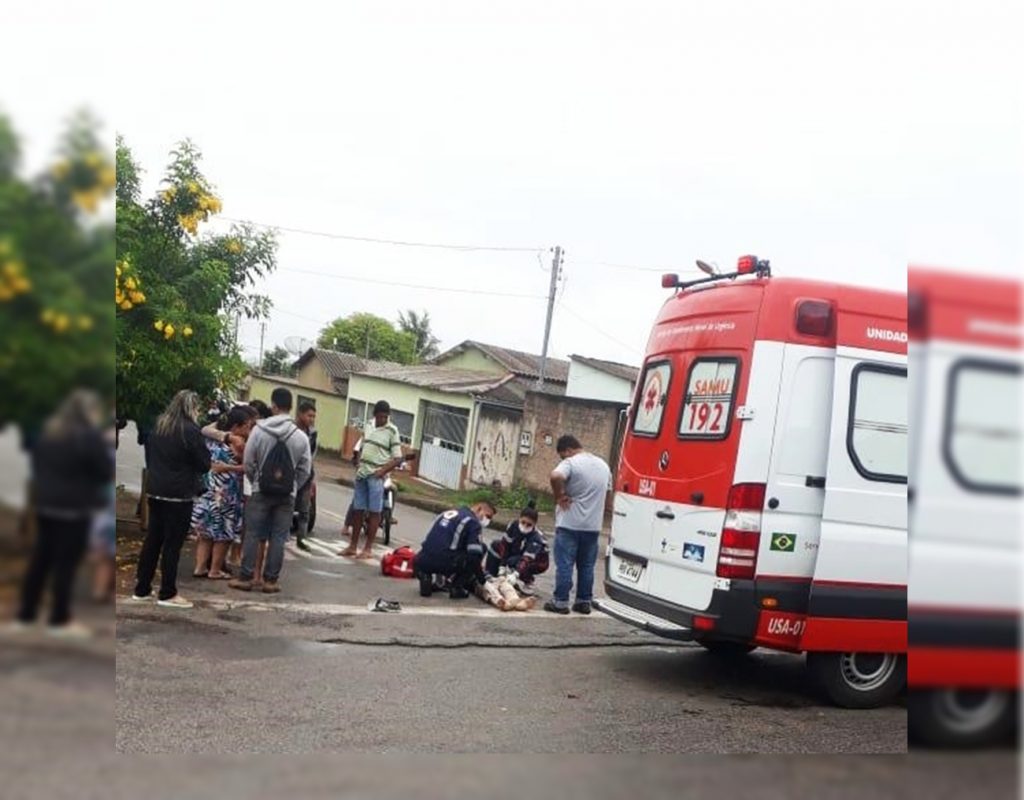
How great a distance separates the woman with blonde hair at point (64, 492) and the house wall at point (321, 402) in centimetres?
46

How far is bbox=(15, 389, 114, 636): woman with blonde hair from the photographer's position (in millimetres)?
666

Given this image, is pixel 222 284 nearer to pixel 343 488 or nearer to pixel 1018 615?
pixel 343 488

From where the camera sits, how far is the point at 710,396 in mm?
1319

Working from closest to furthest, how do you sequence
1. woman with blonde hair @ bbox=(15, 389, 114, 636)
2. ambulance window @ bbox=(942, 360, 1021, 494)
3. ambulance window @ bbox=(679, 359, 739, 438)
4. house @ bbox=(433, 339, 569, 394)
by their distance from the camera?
1. ambulance window @ bbox=(942, 360, 1021, 494)
2. woman with blonde hair @ bbox=(15, 389, 114, 636)
3. house @ bbox=(433, 339, 569, 394)
4. ambulance window @ bbox=(679, 359, 739, 438)

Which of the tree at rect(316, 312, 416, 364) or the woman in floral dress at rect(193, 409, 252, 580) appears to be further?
the woman in floral dress at rect(193, 409, 252, 580)

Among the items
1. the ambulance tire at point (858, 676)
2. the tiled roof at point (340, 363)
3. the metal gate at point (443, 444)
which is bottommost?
the ambulance tire at point (858, 676)

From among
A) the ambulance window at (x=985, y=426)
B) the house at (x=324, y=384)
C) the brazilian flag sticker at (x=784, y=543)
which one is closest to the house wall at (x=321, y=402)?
the house at (x=324, y=384)

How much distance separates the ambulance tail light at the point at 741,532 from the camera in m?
1.20

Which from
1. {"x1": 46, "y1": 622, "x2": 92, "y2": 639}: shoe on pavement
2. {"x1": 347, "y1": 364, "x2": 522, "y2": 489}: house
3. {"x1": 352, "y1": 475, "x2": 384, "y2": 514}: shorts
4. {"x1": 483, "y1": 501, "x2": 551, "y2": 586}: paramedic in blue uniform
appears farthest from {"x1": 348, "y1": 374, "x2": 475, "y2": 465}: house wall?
{"x1": 46, "y1": 622, "x2": 92, "y2": 639}: shoe on pavement

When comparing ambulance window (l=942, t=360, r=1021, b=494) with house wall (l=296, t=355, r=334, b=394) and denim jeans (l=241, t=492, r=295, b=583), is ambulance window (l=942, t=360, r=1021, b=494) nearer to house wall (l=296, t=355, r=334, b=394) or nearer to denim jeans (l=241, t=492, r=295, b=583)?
house wall (l=296, t=355, r=334, b=394)

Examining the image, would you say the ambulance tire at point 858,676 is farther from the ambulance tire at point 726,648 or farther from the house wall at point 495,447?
the house wall at point 495,447

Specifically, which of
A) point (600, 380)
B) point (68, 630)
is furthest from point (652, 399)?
point (68, 630)

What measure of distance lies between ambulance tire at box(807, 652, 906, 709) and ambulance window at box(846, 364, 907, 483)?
18cm

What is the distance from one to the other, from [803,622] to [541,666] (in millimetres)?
815
